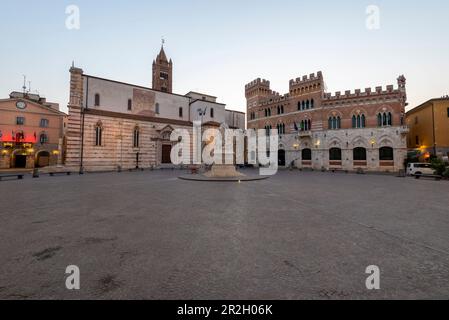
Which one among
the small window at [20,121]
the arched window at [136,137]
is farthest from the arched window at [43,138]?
the arched window at [136,137]

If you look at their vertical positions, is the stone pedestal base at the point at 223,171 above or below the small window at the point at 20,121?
below

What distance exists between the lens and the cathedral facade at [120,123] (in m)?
29.3

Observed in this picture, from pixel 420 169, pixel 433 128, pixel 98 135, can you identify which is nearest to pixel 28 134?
pixel 98 135

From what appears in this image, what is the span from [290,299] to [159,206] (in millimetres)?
6342

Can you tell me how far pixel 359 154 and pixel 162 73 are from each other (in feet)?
172

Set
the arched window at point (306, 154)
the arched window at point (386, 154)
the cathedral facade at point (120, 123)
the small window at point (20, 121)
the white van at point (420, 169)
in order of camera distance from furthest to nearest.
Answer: the small window at point (20, 121)
the arched window at point (306, 154)
the arched window at point (386, 154)
the cathedral facade at point (120, 123)
the white van at point (420, 169)

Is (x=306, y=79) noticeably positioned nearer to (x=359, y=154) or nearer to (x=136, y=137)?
(x=359, y=154)

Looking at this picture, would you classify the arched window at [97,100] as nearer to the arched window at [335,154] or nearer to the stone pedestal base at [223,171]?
the stone pedestal base at [223,171]

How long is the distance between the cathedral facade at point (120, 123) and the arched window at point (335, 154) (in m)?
23.0

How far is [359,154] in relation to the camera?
105 ft

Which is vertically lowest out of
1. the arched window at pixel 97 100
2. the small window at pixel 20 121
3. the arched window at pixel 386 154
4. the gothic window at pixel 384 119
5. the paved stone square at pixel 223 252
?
the paved stone square at pixel 223 252

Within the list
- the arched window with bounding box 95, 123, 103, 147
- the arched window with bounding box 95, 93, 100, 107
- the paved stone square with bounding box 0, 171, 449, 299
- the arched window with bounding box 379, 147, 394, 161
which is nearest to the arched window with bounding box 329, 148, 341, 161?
the arched window with bounding box 379, 147, 394, 161

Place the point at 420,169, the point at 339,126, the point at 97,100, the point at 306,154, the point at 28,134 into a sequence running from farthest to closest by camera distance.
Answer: the point at 28,134, the point at 306,154, the point at 339,126, the point at 97,100, the point at 420,169
